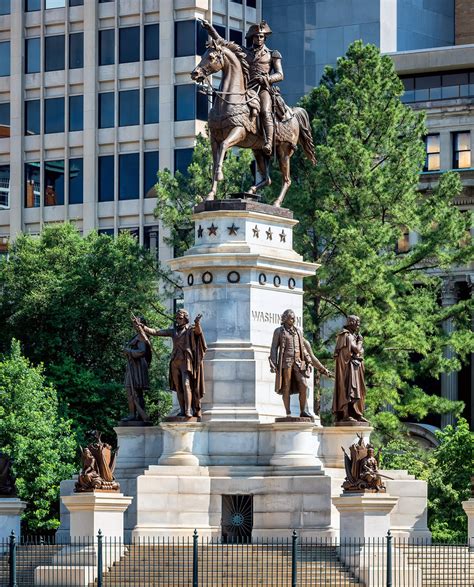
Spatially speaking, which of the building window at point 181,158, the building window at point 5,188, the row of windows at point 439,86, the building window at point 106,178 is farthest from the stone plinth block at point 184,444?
the building window at point 5,188

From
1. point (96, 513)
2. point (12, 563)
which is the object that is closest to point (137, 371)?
point (96, 513)

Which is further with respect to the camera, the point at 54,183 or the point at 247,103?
the point at 54,183

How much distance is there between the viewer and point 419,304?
252ft

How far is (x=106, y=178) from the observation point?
349 ft

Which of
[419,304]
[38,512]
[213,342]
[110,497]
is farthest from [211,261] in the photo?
[419,304]

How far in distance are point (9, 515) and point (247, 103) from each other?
12.6 metres

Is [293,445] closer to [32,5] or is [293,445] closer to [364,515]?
[364,515]

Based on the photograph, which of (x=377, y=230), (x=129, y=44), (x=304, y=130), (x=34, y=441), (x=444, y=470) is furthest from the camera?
(x=129, y=44)

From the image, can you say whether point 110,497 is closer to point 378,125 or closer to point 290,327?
point 290,327

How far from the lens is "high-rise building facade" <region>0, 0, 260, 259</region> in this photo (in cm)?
10469

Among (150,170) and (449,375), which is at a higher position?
(150,170)

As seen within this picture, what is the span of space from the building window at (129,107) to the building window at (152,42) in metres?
1.81

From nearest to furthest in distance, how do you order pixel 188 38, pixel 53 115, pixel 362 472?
pixel 362 472 < pixel 188 38 < pixel 53 115

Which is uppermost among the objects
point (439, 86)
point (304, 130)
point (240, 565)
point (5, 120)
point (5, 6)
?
point (5, 6)
